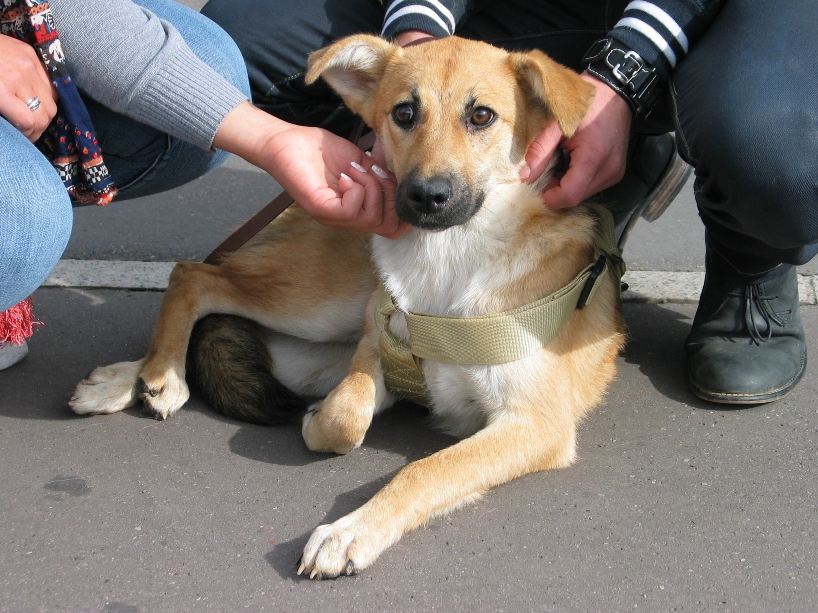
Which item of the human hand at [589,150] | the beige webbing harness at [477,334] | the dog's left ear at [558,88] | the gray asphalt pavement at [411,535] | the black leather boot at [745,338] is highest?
the dog's left ear at [558,88]

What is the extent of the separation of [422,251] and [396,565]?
986 millimetres

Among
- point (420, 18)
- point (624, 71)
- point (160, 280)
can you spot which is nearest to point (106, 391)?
point (160, 280)

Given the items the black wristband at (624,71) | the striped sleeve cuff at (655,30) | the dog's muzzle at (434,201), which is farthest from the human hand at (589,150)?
the dog's muzzle at (434,201)

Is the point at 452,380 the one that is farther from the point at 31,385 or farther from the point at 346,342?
the point at 31,385

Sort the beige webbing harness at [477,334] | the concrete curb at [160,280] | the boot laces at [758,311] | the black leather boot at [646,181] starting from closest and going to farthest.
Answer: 1. the beige webbing harness at [477,334]
2. the boot laces at [758,311]
3. the black leather boot at [646,181]
4. the concrete curb at [160,280]

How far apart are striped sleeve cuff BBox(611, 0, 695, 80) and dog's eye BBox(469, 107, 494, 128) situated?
1.59 feet

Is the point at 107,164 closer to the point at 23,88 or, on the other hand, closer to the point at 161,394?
the point at 23,88

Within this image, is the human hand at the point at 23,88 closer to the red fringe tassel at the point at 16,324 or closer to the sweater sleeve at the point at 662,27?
the red fringe tassel at the point at 16,324

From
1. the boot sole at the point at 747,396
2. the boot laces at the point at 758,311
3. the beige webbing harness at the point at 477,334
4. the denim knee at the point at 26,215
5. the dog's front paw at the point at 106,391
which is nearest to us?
the denim knee at the point at 26,215

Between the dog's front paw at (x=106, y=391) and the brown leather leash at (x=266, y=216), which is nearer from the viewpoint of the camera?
the dog's front paw at (x=106, y=391)

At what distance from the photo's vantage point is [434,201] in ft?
7.45

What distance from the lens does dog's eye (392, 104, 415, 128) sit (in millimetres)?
2492

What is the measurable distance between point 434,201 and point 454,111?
35cm

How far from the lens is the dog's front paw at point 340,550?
198 cm
